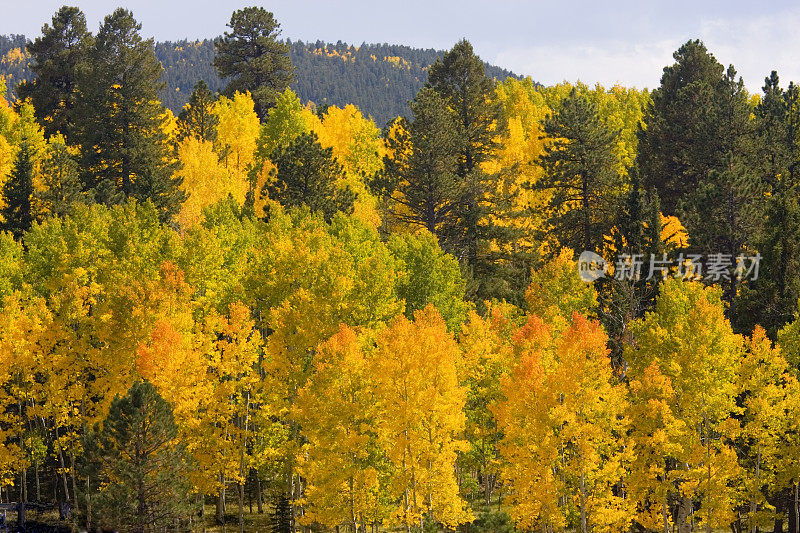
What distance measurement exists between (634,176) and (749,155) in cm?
842

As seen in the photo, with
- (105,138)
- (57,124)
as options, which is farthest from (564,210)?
(57,124)

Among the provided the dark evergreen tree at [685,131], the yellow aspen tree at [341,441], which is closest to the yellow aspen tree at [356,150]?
the dark evergreen tree at [685,131]

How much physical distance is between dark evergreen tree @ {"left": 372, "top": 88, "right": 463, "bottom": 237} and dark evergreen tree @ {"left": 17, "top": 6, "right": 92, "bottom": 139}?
39024 millimetres

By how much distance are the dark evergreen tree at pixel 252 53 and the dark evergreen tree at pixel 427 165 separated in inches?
1675

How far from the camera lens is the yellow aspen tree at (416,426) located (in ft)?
133

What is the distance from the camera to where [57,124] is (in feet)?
281

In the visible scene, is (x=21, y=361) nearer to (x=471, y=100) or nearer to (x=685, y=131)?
(x=471, y=100)

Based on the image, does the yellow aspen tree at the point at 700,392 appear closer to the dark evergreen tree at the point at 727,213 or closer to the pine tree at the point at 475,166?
the dark evergreen tree at the point at 727,213

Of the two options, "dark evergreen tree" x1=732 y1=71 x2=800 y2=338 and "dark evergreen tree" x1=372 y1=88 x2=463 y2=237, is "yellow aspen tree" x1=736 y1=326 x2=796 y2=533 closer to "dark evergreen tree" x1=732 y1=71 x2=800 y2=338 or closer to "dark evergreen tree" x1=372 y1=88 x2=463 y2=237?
"dark evergreen tree" x1=732 y1=71 x2=800 y2=338

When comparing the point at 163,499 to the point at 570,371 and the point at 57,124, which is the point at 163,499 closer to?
the point at 570,371

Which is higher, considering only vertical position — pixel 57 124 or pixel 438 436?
pixel 57 124

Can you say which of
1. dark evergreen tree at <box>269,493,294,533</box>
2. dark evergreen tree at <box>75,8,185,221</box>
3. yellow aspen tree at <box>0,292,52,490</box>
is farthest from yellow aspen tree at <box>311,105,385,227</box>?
dark evergreen tree at <box>269,493,294,533</box>

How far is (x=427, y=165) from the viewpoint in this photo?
6366 centimetres

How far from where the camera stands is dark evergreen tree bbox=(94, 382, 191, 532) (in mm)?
36656
